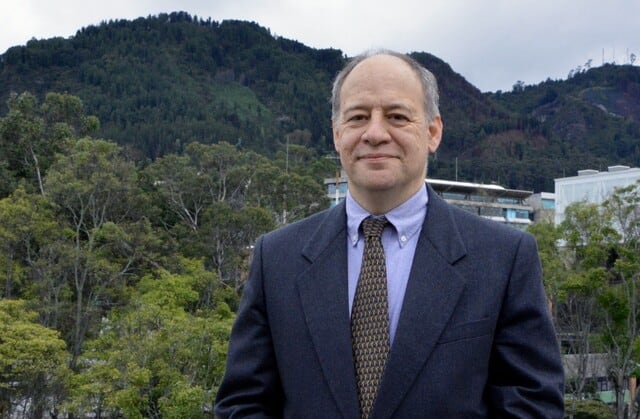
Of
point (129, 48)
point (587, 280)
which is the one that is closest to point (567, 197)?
point (587, 280)

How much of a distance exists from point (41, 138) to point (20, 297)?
25.4 feet

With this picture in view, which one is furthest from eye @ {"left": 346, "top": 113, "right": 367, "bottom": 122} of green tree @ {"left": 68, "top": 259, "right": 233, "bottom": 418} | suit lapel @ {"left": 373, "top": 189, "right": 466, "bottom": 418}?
green tree @ {"left": 68, "top": 259, "right": 233, "bottom": 418}

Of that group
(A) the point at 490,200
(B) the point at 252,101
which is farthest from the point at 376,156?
(B) the point at 252,101

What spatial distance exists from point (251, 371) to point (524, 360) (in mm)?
623

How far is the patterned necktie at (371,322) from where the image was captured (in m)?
1.91

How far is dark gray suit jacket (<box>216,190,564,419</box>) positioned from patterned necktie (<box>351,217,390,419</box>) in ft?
0.10

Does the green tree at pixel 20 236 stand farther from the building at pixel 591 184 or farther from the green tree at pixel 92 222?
the building at pixel 591 184

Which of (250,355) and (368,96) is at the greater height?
(368,96)

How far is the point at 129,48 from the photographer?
99625 millimetres

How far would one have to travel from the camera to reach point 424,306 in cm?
190

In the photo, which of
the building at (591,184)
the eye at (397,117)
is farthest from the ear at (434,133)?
the building at (591,184)

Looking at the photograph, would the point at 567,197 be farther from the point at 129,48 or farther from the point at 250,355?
the point at 129,48

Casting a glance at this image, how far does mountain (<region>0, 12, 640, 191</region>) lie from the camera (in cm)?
7600

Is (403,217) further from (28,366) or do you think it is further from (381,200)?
(28,366)
